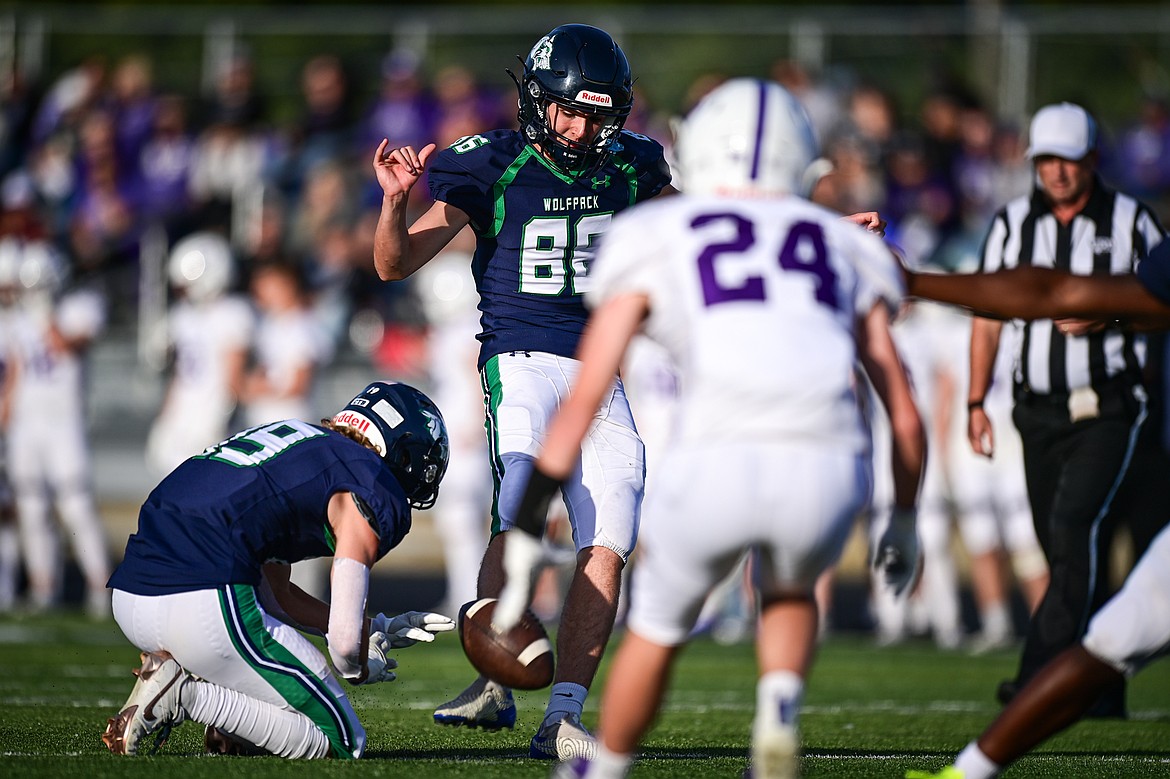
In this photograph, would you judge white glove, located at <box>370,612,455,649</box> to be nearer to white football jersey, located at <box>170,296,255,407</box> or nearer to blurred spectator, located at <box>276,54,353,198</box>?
white football jersey, located at <box>170,296,255,407</box>

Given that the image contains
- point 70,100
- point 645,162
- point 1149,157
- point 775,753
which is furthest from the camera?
point 70,100

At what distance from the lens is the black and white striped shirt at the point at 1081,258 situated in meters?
6.18

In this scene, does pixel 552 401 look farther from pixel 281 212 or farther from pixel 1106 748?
pixel 281 212

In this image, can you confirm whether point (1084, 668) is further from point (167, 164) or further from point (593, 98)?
point (167, 164)

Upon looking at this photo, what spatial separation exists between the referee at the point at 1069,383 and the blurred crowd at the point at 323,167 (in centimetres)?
560

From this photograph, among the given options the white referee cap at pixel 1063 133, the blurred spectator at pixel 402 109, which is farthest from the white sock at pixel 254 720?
the blurred spectator at pixel 402 109

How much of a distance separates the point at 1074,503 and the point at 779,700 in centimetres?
311

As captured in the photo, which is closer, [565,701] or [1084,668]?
[1084,668]

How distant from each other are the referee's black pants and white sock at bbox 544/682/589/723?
2.02 meters

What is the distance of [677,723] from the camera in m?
5.99

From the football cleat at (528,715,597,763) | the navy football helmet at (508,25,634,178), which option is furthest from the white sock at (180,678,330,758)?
the navy football helmet at (508,25,634,178)

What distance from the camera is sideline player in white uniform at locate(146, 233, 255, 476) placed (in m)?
11.6

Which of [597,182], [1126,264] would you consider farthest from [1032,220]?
[597,182]

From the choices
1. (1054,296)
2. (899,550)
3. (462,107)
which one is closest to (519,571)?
(899,550)
